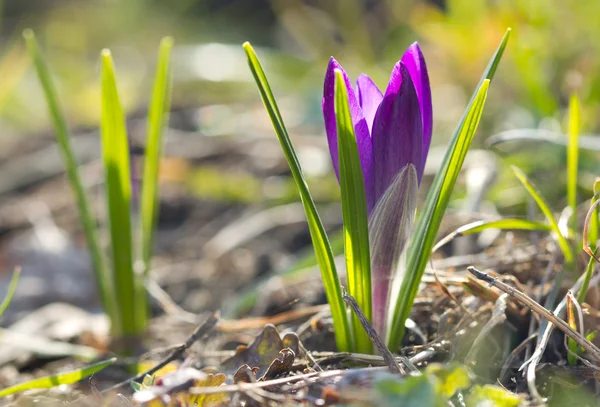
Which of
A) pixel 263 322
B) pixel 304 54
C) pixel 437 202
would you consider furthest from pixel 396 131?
pixel 304 54

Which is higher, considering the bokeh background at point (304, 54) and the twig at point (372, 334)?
the bokeh background at point (304, 54)

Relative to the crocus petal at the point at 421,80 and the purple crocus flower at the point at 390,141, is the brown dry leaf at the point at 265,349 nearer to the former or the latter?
the purple crocus flower at the point at 390,141

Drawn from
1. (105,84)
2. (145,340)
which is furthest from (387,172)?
(145,340)

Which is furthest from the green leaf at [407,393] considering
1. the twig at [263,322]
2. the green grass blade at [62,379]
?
the twig at [263,322]

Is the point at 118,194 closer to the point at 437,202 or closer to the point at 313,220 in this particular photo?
the point at 313,220

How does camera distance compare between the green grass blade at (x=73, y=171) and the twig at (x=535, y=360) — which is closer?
the twig at (x=535, y=360)

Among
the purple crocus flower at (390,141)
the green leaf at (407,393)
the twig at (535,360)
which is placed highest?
the purple crocus flower at (390,141)
